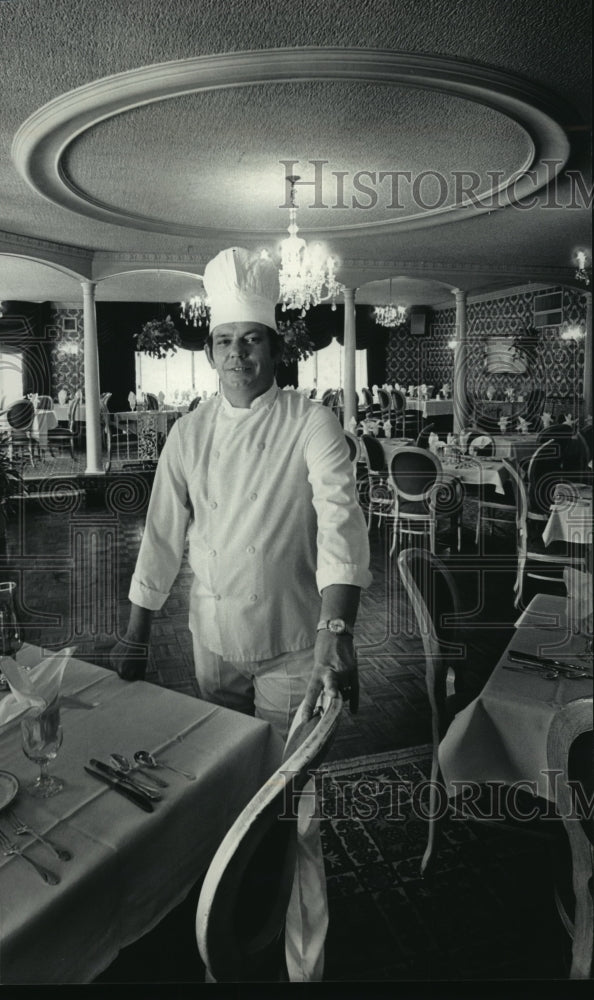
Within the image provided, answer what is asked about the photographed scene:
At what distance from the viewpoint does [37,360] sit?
515 inches

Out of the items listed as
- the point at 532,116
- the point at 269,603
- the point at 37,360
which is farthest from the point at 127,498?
the point at 37,360

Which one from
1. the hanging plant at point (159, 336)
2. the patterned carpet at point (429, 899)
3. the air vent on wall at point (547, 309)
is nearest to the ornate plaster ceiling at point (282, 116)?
the patterned carpet at point (429, 899)

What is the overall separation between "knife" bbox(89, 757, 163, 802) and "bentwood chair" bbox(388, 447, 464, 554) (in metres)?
3.33

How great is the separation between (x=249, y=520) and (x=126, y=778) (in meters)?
0.57

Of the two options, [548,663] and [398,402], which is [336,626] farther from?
[398,402]

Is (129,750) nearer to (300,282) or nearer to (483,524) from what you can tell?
(300,282)

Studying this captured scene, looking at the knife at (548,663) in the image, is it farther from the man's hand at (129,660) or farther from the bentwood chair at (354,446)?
the bentwood chair at (354,446)

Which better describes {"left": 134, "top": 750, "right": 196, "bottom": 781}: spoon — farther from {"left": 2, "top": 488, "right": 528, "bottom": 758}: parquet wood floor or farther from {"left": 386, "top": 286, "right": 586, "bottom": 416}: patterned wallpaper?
{"left": 386, "top": 286, "right": 586, "bottom": 416}: patterned wallpaper

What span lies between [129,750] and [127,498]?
603 centimetres

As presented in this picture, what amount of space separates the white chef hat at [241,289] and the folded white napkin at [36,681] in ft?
2.40

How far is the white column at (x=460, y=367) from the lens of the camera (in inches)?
319

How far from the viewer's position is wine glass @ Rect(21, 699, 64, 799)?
990mm

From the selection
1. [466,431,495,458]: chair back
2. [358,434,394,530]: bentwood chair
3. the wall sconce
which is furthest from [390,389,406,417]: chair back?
the wall sconce

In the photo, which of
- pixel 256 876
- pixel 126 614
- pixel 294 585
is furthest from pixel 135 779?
pixel 126 614
